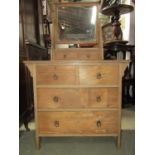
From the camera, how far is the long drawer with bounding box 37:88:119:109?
176cm

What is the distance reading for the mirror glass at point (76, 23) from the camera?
6.52ft

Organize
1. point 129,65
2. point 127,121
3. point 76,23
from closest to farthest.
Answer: point 76,23, point 127,121, point 129,65

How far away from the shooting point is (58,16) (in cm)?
198

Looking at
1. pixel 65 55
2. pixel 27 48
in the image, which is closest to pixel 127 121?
pixel 65 55

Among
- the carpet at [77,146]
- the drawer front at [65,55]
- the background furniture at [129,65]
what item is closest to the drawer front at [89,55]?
the drawer front at [65,55]

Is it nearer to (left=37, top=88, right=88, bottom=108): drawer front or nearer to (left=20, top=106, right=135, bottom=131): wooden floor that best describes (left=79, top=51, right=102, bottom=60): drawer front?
(left=37, top=88, right=88, bottom=108): drawer front

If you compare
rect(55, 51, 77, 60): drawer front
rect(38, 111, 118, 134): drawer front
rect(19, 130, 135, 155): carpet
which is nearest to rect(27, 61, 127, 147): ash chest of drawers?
rect(38, 111, 118, 134): drawer front

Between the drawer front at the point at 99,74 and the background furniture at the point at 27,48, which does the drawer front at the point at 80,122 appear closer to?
the drawer front at the point at 99,74

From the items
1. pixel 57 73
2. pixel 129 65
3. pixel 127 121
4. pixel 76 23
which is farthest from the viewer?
pixel 129 65

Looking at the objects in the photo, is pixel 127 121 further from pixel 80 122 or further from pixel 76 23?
pixel 76 23

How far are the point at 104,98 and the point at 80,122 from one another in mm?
299

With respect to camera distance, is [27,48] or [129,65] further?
[129,65]

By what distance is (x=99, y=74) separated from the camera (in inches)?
68.5
